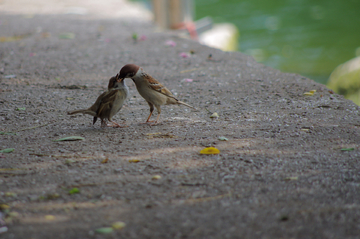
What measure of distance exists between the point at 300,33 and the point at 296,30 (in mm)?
535

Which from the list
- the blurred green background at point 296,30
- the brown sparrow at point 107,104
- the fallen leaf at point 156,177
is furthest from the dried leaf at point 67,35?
the blurred green background at point 296,30

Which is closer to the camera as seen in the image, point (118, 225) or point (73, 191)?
point (118, 225)

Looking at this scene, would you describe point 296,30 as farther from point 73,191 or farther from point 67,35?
point 73,191

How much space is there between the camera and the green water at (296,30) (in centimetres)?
1621

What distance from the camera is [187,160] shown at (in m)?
3.34

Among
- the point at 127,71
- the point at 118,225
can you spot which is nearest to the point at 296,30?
the point at 127,71

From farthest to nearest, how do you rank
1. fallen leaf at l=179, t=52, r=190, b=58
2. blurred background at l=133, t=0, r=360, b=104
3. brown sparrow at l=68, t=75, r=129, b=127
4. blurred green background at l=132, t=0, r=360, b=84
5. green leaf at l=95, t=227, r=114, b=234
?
blurred green background at l=132, t=0, r=360, b=84 < blurred background at l=133, t=0, r=360, b=104 < fallen leaf at l=179, t=52, r=190, b=58 < brown sparrow at l=68, t=75, r=129, b=127 < green leaf at l=95, t=227, r=114, b=234

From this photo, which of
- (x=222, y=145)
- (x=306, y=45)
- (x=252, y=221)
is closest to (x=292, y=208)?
(x=252, y=221)

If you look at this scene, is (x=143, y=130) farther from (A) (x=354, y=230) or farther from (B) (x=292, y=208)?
(A) (x=354, y=230)

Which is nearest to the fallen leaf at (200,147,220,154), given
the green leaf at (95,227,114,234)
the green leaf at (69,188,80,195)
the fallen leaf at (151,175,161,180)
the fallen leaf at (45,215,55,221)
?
the fallen leaf at (151,175,161,180)

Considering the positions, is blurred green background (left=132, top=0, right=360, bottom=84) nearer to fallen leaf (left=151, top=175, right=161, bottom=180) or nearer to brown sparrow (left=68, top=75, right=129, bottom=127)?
brown sparrow (left=68, top=75, right=129, bottom=127)

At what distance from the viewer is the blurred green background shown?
53.1 feet

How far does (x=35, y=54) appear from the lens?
7.57 metres

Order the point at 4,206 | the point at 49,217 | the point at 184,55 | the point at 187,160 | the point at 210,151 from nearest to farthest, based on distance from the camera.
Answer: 1. the point at 49,217
2. the point at 4,206
3. the point at 187,160
4. the point at 210,151
5. the point at 184,55
